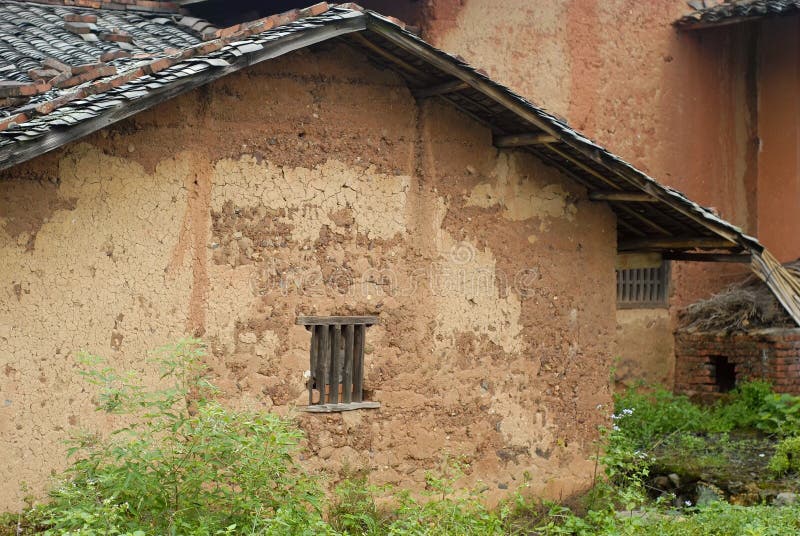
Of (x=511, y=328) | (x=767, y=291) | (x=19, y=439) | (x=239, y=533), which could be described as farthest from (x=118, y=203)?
(x=767, y=291)

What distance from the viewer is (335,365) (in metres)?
7.68

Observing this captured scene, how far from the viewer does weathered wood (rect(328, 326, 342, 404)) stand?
25.1 feet

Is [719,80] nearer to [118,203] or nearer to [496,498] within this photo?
[496,498]

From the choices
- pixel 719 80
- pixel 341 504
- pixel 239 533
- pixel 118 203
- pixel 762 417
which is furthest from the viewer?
pixel 719 80

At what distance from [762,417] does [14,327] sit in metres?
8.27

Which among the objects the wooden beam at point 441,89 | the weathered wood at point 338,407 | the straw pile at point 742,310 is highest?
the wooden beam at point 441,89

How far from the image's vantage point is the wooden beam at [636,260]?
9555 millimetres

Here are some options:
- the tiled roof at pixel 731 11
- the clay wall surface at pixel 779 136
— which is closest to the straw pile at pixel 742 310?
the clay wall surface at pixel 779 136

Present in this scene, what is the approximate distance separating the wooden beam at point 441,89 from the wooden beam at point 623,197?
5.59 feet

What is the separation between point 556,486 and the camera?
28.8 feet

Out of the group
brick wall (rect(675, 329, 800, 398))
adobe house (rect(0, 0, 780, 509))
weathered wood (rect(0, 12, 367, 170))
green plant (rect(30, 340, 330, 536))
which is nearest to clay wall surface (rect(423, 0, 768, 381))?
brick wall (rect(675, 329, 800, 398))

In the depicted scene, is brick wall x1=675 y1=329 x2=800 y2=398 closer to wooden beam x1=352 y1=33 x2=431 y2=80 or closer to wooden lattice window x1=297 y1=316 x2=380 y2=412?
wooden lattice window x1=297 y1=316 x2=380 y2=412

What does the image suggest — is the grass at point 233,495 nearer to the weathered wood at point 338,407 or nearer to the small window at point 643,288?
the weathered wood at point 338,407

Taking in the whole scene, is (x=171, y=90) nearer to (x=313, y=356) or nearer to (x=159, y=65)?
(x=159, y=65)
